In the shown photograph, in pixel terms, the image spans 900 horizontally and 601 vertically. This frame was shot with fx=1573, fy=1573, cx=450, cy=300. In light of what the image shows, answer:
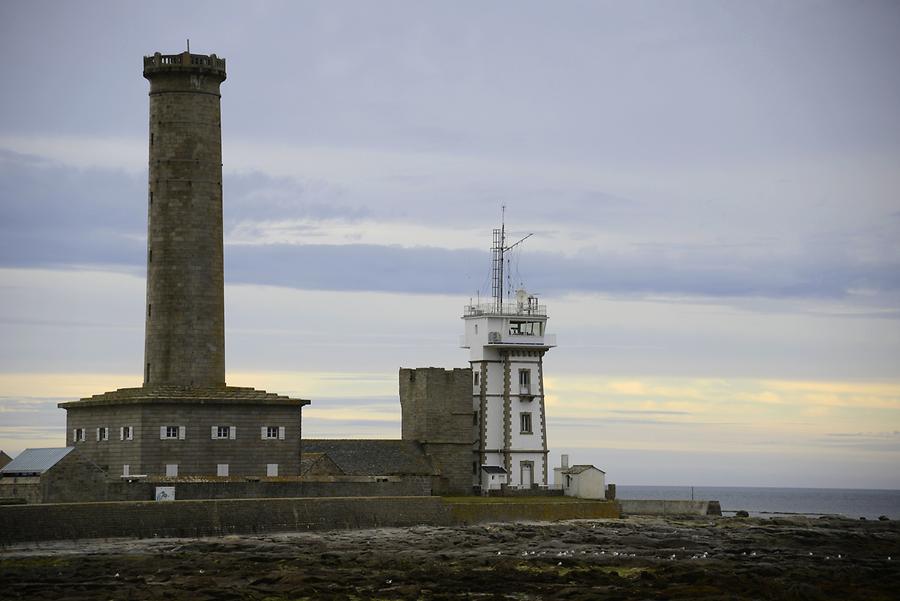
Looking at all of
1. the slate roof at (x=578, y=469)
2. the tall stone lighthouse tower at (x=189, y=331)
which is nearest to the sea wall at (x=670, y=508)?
the slate roof at (x=578, y=469)

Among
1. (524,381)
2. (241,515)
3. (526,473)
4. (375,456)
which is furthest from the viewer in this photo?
(524,381)

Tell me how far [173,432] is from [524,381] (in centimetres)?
1572

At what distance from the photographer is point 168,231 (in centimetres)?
4938

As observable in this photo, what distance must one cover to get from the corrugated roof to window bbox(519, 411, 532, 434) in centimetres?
1893

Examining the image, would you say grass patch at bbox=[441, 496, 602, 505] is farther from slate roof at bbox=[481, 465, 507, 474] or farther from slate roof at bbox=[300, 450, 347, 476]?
slate roof at bbox=[300, 450, 347, 476]

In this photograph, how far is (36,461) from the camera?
148 ft

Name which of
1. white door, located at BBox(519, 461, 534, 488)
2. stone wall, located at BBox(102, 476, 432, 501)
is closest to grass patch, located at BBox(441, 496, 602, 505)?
white door, located at BBox(519, 461, 534, 488)

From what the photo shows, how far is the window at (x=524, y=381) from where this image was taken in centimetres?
5853

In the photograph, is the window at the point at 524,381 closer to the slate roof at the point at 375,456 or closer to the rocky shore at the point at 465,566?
the slate roof at the point at 375,456

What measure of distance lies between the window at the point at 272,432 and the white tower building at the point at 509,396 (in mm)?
10582

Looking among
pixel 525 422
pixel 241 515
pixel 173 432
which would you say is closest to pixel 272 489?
pixel 241 515

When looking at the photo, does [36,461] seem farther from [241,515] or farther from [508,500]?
[508,500]

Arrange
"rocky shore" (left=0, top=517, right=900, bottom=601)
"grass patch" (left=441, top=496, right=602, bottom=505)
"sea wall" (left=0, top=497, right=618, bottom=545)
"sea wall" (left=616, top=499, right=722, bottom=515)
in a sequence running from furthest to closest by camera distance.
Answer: "sea wall" (left=616, top=499, right=722, bottom=515) < "grass patch" (left=441, top=496, right=602, bottom=505) < "sea wall" (left=0, top=497, right=618, bottom=545) < "rocky shore" (left=0, top=517, right=900, bottom=601)

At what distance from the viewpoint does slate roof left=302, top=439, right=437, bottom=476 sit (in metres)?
54.2
